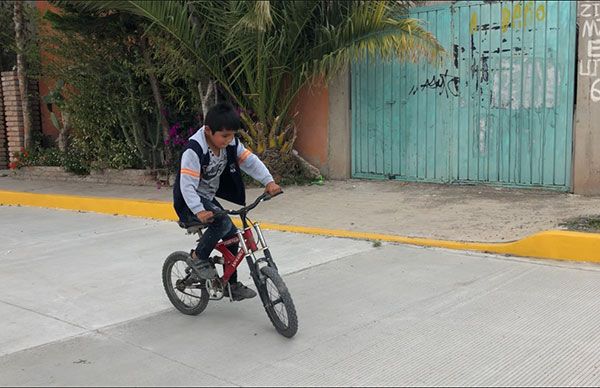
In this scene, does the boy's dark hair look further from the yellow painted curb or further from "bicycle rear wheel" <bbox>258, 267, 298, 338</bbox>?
the yellow painted curb

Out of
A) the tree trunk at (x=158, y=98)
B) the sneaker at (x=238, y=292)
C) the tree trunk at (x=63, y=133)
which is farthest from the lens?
the tree trunk at (x=63, y=133)

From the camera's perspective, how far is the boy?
4.30 meters

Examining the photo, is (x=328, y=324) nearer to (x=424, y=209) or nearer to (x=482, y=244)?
(x=482, y=244)

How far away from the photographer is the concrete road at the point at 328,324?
3.77 metres

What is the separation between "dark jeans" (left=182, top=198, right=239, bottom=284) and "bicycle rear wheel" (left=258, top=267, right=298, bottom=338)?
1.41ft

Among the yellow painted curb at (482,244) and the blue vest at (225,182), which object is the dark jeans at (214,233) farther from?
the yellow painted curb at (482,244)

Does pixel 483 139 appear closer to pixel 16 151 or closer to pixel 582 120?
pixel 582 120

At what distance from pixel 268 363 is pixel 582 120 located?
19.5 feet

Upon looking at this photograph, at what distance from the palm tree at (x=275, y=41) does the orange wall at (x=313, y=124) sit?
31cm

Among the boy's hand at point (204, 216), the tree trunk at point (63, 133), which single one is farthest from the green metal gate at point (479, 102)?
the tree trunk at point (63, 133)

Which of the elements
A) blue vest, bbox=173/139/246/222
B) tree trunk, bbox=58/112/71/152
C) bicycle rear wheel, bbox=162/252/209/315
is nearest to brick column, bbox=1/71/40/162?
tree trunk, bbox=58/112/71/152

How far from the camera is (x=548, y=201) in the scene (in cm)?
803

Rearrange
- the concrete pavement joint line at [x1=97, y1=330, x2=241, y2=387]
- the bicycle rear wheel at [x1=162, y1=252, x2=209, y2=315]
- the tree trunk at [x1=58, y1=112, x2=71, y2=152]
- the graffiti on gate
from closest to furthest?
1. the concrete pavement joint line at [x1=97, y1=330, x2=241, y2=387]
2. the bicycle rear wheel at [x1=162, y1=252, x2=209, y2=315]
3. the graffiti on gate
4. the tree trunk at [x1=58, y1=112, x2=71, y2=152]

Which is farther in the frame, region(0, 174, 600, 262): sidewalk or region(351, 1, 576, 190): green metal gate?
region(351, 1, 576, 190): green metal gate
